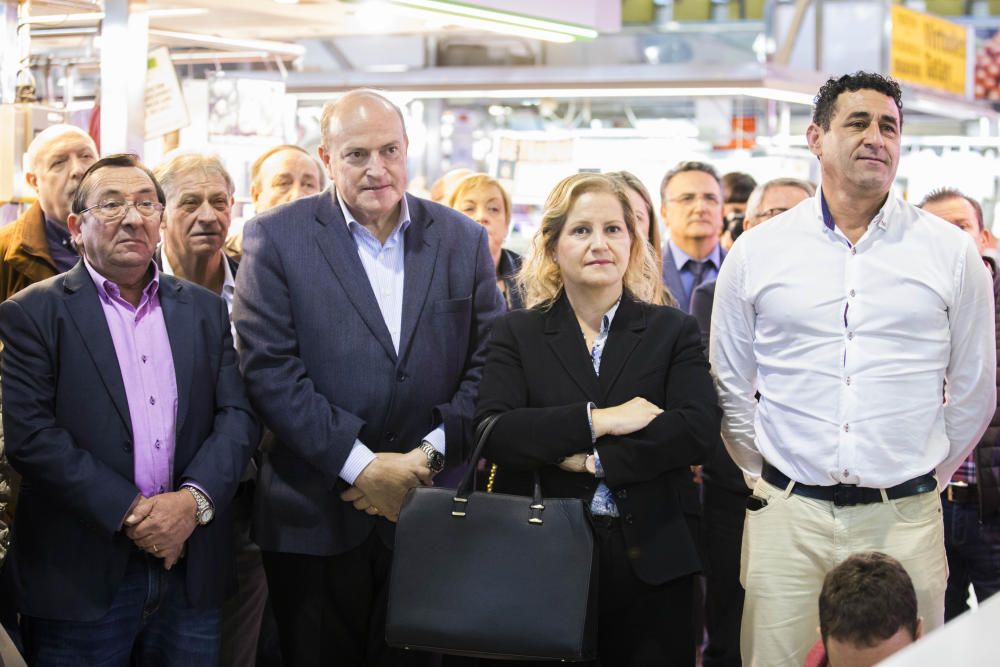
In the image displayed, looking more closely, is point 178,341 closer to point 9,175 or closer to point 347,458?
point 347,458

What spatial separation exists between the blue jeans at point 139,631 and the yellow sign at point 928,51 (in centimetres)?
659

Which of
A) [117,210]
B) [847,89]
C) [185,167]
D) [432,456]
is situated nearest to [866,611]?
[432,456]

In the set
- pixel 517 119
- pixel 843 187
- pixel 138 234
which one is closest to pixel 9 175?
pixel 138 234

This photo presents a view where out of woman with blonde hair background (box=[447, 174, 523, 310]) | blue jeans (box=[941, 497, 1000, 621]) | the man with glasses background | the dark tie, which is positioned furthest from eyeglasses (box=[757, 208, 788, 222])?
blue jeans (box=[941, 497, 1000, 621])

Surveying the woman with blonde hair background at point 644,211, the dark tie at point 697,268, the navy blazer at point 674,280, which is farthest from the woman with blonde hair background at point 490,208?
the woman with blonde hair background at point 644,211

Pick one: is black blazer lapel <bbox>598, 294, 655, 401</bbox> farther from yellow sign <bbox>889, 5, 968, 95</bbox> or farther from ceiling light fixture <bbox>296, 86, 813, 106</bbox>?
yellow sign <bbox>889, 5, 968, 95</bbox>

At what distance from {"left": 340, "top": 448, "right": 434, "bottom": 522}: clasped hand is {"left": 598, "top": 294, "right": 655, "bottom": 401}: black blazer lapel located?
50 cm

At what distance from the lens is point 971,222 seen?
441 cm

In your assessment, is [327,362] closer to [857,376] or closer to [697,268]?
[857,376]

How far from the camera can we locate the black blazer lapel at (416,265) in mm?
3096

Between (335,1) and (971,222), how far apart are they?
112 inches

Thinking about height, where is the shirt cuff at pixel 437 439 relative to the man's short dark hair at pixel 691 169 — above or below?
below

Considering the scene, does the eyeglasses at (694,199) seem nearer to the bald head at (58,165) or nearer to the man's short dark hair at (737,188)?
the man's short dark hair at (737,188)

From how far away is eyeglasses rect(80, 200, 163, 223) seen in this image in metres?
2.90
